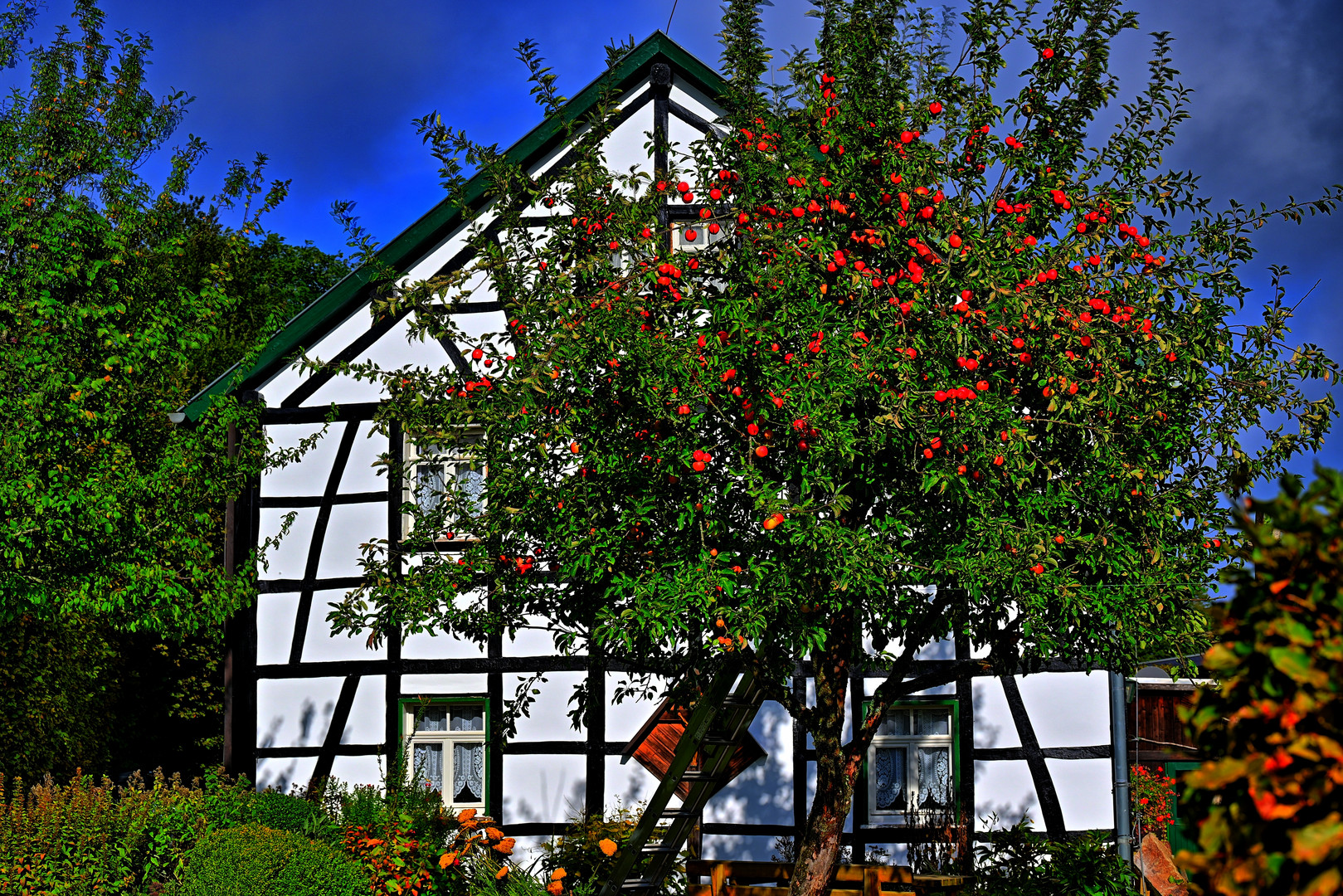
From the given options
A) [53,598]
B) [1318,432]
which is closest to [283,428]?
[53,598]

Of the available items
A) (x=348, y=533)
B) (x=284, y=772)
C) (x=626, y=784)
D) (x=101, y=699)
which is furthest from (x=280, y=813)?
(x=101, y=699)

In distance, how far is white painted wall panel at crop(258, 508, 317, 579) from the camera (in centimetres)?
1131

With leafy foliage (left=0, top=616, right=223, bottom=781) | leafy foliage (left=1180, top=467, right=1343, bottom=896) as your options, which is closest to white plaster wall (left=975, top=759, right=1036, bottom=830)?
leafy foliage (left=0, top=616, right=223, bottom=781)

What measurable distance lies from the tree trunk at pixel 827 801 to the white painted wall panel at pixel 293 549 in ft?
19.8

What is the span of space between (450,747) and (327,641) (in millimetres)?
1619

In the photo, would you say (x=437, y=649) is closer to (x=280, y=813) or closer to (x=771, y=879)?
(x=280, y=813)

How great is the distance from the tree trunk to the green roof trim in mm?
6101

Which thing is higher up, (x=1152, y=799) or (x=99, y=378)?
(x=99, y=378)

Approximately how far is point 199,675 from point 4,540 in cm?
862

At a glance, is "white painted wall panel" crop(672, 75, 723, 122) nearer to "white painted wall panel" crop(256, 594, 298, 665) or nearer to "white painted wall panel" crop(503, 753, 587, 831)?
"white painted wall panel" crop(256, 594, 298, 665)

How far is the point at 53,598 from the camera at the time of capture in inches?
363

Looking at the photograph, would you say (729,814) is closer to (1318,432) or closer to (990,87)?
(1318,432)

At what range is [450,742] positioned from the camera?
1100 cm

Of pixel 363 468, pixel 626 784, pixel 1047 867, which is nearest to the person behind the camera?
pixel 1047 867
